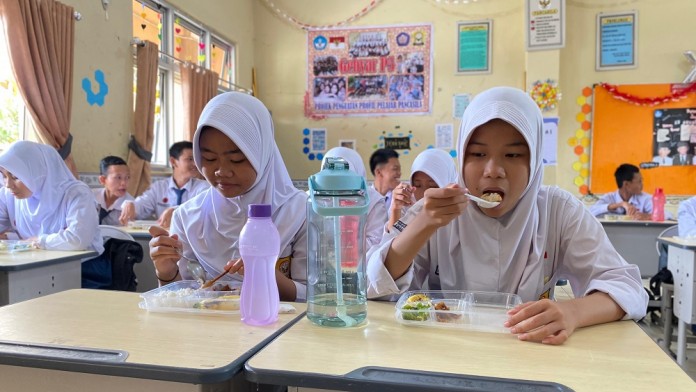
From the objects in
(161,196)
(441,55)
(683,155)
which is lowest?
(161,196)

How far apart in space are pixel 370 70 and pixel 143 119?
295 cm

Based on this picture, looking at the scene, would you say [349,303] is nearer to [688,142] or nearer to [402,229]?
[402,229]

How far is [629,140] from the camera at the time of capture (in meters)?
5.66

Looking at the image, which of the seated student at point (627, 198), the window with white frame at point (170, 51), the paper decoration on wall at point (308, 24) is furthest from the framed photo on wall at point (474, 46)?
the window with white frame at point (170, 51)

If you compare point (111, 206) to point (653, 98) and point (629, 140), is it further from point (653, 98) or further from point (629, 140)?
point (653, 98)

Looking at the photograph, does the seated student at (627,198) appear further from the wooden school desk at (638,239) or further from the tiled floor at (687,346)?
the tiled floor at (687,346)

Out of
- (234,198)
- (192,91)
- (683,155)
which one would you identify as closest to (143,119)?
(192,91)

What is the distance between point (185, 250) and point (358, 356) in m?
0.96

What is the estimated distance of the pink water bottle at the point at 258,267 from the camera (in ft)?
3.34

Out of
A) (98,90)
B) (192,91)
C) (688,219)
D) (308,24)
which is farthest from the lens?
(308,24)

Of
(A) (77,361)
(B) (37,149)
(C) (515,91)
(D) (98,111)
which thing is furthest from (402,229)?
(D) (98,111)

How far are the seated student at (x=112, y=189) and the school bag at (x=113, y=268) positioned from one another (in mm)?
1245

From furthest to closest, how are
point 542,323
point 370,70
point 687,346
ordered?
1. point 370,70
2. point 687,346
3. point 542,323

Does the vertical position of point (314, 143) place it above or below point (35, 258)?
above
